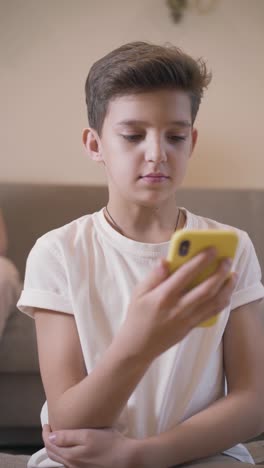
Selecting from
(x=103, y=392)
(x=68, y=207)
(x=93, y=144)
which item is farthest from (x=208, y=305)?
(x=68, y=207)

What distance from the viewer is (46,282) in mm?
835

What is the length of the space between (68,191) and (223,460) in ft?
4.95

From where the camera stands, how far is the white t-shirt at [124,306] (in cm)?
81

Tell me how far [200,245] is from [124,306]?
0.94 ft

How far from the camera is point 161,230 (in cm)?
91

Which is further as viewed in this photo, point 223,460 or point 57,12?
point 57,12

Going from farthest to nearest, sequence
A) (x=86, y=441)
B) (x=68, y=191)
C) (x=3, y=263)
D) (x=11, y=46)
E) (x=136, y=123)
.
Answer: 1. (x=11, y=46)
2. (x=68, y=191)
3. (x=3, y=263)
4. (x=136, y=123)
5. (x=86, y=441)

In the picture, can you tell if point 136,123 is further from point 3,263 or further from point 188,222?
point 3,263

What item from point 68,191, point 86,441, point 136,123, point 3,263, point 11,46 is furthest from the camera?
point 11,46

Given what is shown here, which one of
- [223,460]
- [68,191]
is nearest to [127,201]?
[223,460]

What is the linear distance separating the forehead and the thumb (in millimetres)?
290

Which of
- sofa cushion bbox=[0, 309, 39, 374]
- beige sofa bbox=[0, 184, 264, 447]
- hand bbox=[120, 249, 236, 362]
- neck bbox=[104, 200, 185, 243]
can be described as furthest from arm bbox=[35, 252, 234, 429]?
beige sofa bbox=[0, 184, 264, 447]

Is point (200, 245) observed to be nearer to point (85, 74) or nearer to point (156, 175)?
point (156, 175)

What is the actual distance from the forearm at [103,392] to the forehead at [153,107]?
33 cm
